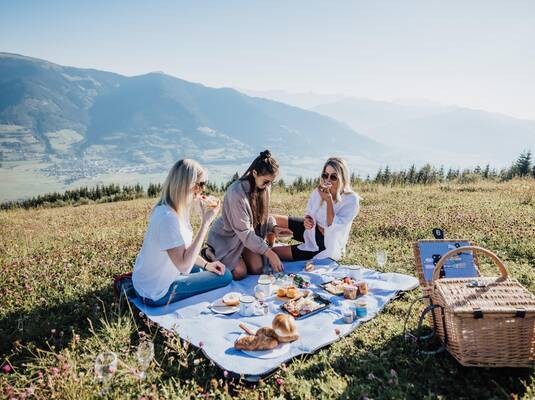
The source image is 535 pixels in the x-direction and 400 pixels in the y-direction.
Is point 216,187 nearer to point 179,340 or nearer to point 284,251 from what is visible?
point 284,251

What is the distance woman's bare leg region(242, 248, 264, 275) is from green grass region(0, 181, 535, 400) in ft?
6.24

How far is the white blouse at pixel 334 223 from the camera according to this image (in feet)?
20.6

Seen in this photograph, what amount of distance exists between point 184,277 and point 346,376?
2558 millimetres

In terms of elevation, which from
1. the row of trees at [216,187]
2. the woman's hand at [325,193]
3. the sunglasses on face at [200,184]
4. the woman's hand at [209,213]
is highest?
the sunglasses on face at [200,184]

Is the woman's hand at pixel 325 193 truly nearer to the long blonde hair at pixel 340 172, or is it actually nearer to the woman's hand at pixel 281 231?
the long blonde hair at pixel 340 172

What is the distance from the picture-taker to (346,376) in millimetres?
3365

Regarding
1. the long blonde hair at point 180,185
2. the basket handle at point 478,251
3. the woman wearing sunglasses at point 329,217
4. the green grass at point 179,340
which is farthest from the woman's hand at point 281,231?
the basket handle at point 478,251

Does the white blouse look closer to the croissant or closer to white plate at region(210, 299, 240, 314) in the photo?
white plate at region(210, 299, 240, 314)

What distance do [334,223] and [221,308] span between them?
253 centimetres

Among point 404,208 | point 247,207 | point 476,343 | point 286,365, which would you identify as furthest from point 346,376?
point 404,208

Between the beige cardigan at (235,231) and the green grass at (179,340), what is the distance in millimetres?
1715

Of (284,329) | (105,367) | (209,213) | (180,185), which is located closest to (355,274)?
(284,329)

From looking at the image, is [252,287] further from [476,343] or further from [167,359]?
[476,343]

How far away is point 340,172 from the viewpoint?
6293 millimetres
